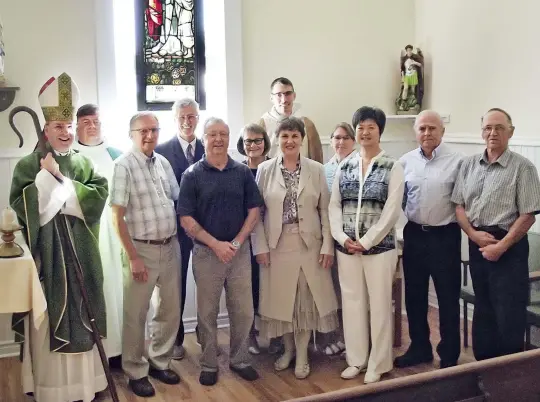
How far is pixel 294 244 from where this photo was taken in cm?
367

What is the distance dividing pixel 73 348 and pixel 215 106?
211 centimetres

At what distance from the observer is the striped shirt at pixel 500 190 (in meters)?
3.32

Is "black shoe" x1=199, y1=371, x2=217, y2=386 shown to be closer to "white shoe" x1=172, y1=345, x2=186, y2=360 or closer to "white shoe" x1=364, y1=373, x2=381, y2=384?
"white shoe" x1=172, y1=345, x2=186, y2=360

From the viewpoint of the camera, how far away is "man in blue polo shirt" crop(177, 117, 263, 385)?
3490mm

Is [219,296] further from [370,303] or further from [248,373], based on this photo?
[370,303]

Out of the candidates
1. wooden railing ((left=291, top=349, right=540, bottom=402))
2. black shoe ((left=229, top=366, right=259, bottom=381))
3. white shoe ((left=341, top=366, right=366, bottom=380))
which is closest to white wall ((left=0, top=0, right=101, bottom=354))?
black shoe ((left=229, top=366, right=259, bottom=381))

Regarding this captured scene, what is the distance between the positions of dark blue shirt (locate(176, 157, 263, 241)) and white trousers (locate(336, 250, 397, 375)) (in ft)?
2.05

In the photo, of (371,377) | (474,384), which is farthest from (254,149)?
(474,384)

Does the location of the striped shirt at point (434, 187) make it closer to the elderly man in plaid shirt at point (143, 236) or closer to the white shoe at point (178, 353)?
the elderly man in plaid shirt at point (143, 236)

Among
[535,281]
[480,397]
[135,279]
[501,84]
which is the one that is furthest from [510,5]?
[480,397]

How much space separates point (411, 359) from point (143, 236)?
5.42ft

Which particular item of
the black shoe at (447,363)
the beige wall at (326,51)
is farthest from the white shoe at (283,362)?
the beige wall at (326,51)

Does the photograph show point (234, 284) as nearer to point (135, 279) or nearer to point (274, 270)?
point (274, 270)

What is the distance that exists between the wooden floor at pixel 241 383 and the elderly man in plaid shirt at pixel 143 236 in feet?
0.35
